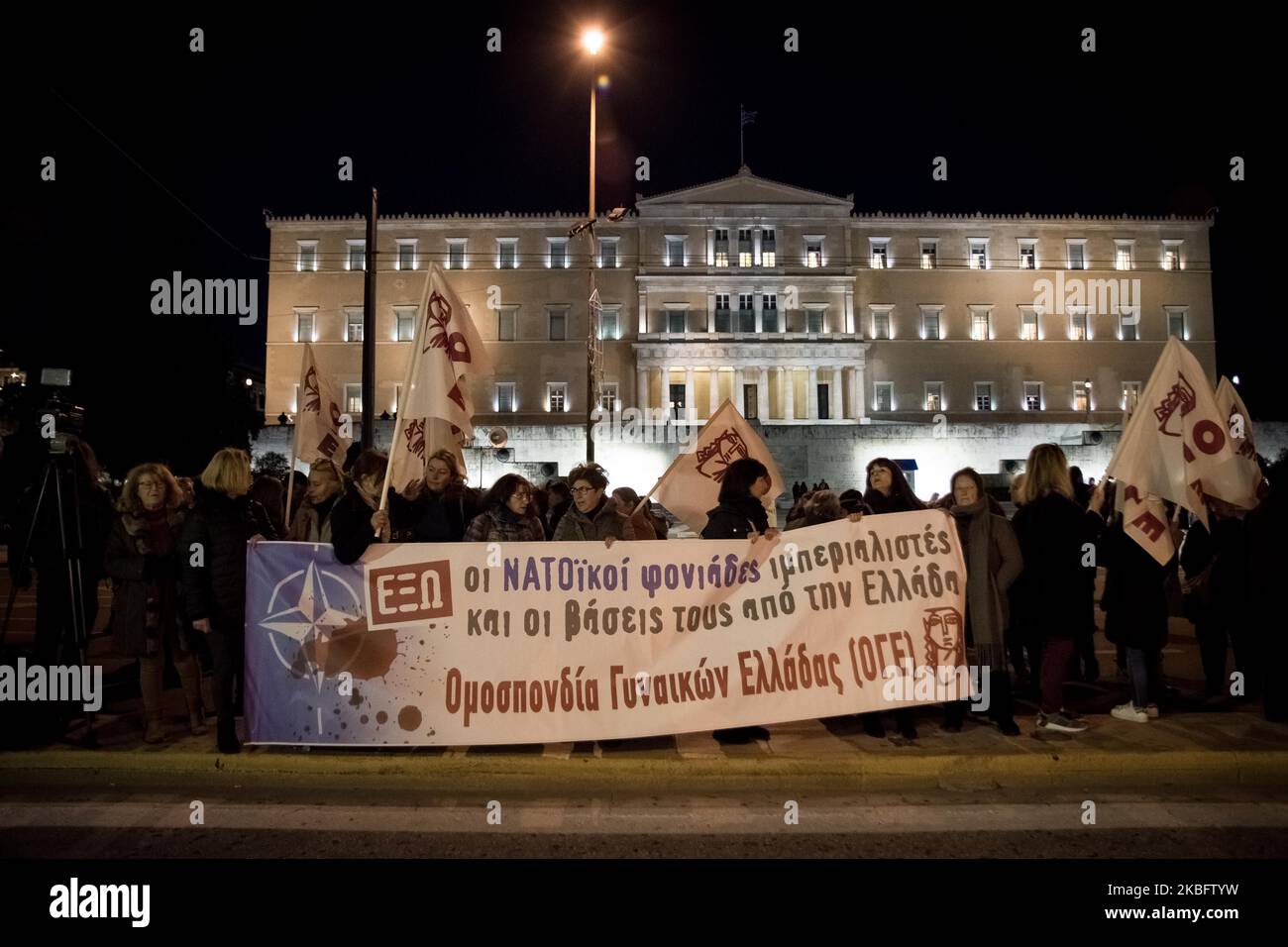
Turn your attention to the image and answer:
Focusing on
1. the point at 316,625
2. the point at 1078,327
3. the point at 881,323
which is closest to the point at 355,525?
the point at 316,625

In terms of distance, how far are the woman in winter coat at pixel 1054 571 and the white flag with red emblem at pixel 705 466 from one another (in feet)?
6.20

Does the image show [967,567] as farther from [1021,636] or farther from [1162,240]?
[1162,240]

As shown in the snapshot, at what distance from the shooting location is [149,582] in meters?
5.24

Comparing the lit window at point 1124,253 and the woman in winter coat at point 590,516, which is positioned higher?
the lit window at point 1124,253

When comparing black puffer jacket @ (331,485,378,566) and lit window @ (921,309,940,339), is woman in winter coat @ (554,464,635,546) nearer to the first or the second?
black puffer jacket @ (331,485,378,566)

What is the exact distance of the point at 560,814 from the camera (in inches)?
170

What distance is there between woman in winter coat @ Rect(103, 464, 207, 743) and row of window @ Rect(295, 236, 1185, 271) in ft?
148

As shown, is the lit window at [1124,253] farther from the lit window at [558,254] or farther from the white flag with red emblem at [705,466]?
the white flag with red emblem at [705,466]

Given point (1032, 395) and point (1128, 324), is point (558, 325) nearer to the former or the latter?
point (1032, 395)

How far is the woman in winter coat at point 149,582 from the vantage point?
518 cm

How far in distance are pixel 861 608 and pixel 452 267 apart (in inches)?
1890

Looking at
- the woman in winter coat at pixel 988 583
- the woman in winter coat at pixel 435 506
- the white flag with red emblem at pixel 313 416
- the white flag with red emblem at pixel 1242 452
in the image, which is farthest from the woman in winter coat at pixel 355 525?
the white flag with red emblem at pixel 1242 452

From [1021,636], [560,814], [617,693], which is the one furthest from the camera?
[1021,636]
